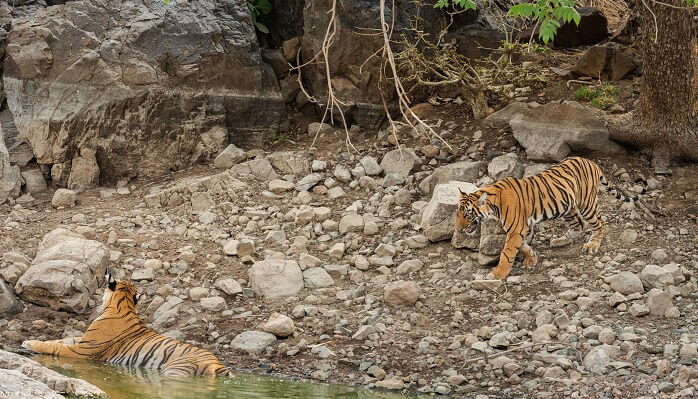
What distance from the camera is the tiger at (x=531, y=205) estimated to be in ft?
25.9

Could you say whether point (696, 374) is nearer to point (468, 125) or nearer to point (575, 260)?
point (575, 260)

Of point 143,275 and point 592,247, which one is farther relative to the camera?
point 143,275

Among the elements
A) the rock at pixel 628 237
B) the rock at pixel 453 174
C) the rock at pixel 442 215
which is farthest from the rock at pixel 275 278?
the rock at pixel 628 237

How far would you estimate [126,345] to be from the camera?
7090 mm

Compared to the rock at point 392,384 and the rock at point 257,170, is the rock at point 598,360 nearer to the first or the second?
the rock at point 392,384

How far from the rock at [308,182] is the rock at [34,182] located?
117 inches

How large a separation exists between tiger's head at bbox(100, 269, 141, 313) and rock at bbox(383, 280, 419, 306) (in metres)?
2.21

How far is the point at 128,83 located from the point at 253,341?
4.24 m

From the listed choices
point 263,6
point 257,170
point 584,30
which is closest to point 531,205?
point 257,170

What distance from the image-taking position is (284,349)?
23.4ft

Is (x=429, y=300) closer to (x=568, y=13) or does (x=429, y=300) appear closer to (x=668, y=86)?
(x=568, y=13)

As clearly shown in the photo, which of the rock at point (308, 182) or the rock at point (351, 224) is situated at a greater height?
the rock at point (308, 182)

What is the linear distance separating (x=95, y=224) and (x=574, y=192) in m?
4.92

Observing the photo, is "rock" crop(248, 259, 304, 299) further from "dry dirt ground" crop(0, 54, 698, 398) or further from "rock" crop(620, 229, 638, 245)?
"rock" crop(620, 229, 638, 245)
